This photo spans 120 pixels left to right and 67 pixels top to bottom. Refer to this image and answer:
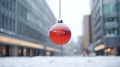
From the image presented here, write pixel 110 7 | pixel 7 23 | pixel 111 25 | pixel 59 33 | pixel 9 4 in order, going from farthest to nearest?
1. pixel 111 25
2. pixel 110 7
3. pixel 9 4
4. pixel 7 23
5. pixel 59 33

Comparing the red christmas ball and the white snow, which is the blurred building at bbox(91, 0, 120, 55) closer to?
the white snow

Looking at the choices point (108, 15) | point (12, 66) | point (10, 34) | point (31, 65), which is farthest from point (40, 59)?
point (108, 15)

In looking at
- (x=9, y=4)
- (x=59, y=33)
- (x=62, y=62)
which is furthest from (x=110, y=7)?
(x=59, y=33)

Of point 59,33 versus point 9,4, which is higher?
point 9,4

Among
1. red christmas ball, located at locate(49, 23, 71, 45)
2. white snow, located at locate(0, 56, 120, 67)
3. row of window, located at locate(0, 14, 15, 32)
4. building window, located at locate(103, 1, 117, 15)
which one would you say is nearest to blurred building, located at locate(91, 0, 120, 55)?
building window, located at locate(103, 1, 117, 15)

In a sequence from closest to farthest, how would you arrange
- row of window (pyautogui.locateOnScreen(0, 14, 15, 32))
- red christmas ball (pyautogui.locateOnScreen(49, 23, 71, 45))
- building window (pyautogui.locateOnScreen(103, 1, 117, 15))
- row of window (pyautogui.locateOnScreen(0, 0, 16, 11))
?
red christmas ball (pyautogui.locateOnScreen(49, 23, 71, 45))
row of window (pyautogui.locateOnScreen(0, 14, 15, 32))
row of window (pyautogui.locateOnScreen(0, 0, 16, 11))
building window (pyautogui.locateOnScreen(103, 1, 117, 15))

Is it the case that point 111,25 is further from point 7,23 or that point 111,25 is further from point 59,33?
point 59,33

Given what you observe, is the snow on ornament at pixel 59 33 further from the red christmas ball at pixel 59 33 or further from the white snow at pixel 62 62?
the white snow at pixel 62 62

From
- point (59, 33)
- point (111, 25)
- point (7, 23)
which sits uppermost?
point (111, 25)

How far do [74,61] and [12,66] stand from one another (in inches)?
76.2

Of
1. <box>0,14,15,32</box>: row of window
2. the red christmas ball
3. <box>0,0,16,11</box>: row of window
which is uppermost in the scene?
<box>0,0,16,11</box>: row of window

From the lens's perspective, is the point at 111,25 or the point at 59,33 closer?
the point at 59,33

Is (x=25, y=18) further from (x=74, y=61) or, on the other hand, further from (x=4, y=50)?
(x=74, y=61)

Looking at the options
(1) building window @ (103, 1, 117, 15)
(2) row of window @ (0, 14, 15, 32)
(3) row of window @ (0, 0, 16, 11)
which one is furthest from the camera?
(1) building window @ (103, 1, 117, 15)
